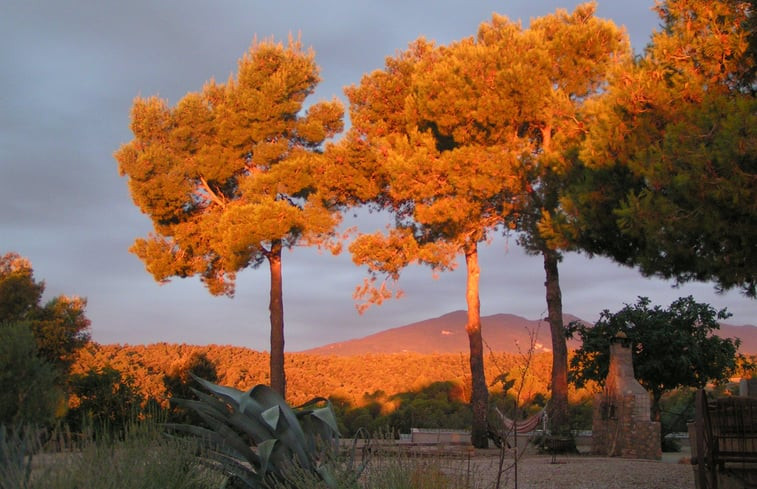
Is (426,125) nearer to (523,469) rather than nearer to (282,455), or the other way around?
(523,469)

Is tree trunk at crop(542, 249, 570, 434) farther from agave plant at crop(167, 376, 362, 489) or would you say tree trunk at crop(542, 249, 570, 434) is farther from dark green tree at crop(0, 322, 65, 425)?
agave plant at crop(167, 376, 362, 489)

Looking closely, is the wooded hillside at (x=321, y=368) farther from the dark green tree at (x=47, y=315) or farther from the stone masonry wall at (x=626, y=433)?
the stone masonry wall at (x=626, y=433)

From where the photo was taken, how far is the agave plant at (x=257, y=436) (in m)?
4.79

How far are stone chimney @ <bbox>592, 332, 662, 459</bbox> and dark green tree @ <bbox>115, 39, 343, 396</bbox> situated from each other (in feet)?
27.6

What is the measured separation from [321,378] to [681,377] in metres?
21.8

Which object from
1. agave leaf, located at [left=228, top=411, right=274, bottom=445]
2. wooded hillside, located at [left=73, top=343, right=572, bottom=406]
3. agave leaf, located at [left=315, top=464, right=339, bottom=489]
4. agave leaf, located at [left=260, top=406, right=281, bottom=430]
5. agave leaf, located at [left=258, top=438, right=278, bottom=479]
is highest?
wooded hillside, located at [left=73, top=343, right=572, bottom=406]

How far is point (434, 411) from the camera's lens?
26.1 m

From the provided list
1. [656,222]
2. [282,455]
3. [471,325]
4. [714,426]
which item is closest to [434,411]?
[471,325]

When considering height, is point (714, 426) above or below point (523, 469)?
above

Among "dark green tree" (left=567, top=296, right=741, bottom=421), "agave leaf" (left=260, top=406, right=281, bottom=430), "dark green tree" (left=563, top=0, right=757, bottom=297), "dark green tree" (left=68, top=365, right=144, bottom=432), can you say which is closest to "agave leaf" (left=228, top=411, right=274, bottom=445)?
"agave leaf" (left=260, top=406, right=281, bottom=430)

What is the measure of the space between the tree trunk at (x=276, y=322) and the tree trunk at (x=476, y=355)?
492 cm

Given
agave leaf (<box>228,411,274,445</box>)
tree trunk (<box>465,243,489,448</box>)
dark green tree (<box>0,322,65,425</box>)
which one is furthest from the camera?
tree trunk (<box>465,243,489,448</box>)

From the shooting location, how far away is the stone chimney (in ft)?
43.9

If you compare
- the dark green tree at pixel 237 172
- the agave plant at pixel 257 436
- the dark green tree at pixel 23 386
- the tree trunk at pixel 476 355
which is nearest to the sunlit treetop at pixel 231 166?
the dark green tree at pixel 237 172
